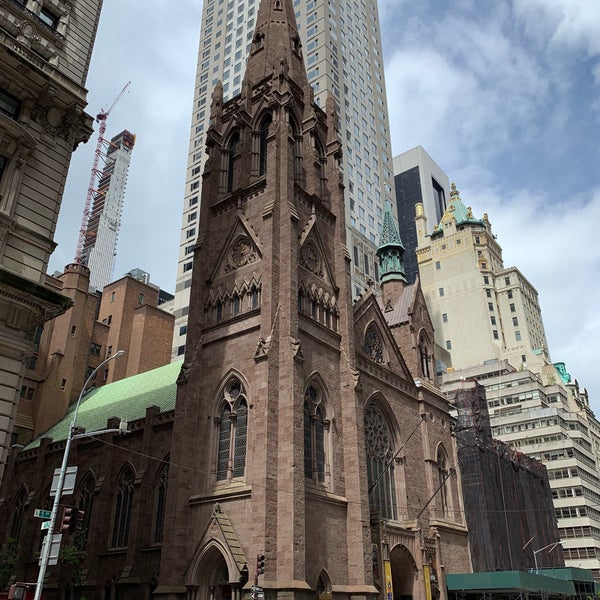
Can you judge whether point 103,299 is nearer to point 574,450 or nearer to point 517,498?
point 517,498

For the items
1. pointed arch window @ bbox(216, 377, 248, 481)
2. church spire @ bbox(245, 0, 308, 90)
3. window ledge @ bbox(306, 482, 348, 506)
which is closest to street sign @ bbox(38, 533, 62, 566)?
pointed arch window @ bbox(216, 377, 248, 481)

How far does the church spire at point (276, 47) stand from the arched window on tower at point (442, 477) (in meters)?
26.7

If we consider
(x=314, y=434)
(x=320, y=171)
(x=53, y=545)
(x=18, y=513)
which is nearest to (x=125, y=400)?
(x=18, y=513)

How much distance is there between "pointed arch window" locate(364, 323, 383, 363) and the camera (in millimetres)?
38562

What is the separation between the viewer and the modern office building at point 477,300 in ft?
333

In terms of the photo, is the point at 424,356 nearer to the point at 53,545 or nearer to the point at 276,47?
the point at 276,47

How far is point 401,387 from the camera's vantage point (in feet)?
131

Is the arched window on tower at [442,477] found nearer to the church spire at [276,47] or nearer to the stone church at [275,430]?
the stone church at [275,430]

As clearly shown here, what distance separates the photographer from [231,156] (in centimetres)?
3953

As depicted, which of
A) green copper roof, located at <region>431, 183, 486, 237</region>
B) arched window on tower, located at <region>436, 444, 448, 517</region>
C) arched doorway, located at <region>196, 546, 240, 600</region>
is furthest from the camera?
green copper roof, located at <region>431, 183, 486, 237</region>

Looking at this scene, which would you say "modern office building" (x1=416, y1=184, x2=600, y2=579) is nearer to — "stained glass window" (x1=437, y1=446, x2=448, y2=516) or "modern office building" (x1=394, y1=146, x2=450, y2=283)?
"stained glass window" (x1=437, y1=446, x2=448, y2=516)

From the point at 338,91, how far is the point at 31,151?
69.7 metres

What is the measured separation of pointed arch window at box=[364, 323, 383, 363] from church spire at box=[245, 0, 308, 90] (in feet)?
55.3

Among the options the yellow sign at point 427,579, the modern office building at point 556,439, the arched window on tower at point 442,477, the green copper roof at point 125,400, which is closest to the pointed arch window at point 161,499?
the green copper roof at point 125,400
